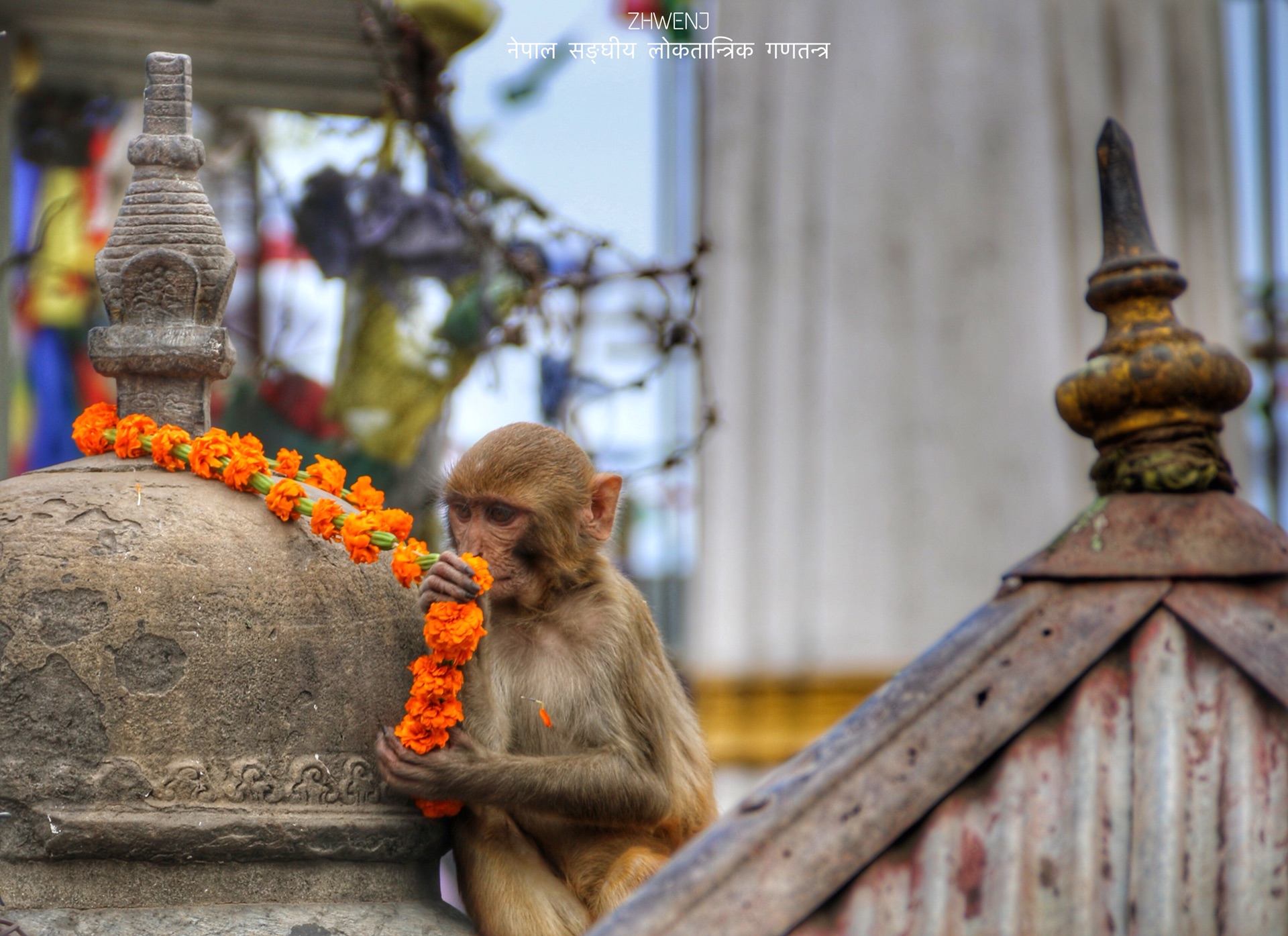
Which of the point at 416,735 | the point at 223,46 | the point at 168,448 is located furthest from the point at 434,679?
the point at 223,46

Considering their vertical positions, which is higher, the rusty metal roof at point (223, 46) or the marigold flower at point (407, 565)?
the rusty metal roof at point (223, 46)

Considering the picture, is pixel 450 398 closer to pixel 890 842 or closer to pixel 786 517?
pixel 786 517

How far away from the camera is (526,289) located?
21.4 feet

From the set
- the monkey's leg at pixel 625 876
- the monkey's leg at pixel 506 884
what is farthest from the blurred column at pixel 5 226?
the monkey's leg at pixel 625 876

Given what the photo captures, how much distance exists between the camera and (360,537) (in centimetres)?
290

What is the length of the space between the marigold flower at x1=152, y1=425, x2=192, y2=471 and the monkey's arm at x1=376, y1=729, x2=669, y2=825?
2.44 feet

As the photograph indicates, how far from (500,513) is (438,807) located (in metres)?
0.72

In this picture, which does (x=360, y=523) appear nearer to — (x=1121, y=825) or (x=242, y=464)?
(x=242, y=464)

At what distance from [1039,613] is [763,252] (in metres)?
5.66

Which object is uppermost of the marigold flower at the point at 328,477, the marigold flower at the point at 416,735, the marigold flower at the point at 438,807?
the marigold flower at the point at 328,477

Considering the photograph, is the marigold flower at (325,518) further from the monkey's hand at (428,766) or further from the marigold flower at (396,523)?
the monkey's hand at (428,766)

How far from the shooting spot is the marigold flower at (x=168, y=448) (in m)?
2.99

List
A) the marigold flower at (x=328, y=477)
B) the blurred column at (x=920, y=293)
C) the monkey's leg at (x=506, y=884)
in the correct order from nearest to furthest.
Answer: the monkey's leg at (x=506, y=884) < the marigold flower at (x=328, y=477) < the blurred column at (x=920, y=293)

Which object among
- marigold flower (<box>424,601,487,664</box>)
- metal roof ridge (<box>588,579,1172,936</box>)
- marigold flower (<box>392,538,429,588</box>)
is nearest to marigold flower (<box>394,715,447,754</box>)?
marigold flower (<box>424,601,487,664</box>)
